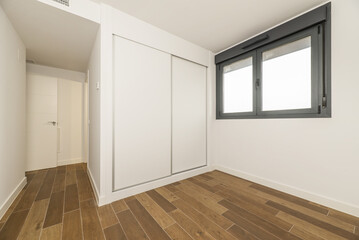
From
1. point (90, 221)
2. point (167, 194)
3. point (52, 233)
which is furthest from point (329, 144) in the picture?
point (52, 233)

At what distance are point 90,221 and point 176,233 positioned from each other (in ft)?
2.89

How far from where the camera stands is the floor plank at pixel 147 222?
1.31 m

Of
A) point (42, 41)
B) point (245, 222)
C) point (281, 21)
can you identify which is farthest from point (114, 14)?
point (245, 222)

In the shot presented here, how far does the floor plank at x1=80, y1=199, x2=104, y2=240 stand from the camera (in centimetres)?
130

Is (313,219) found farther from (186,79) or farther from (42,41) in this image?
(42,41)

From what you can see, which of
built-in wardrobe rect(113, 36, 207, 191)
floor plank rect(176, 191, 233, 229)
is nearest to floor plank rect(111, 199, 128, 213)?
built-in wardrobe rect(113, 36, 207, 191)

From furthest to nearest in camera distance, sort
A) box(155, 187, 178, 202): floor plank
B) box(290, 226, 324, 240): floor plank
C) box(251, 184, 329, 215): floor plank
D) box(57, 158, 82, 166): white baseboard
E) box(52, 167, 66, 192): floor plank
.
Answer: box(57, 158, 82, 166): white baseboard → box(52, 167, 66, 192): floor plank → box(155, 187, 178, 202): floor plank → box(251, 184, 329, 215): floor plank → box(290, 226, 324, 240): floor plank

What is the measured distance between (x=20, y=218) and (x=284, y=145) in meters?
3.29

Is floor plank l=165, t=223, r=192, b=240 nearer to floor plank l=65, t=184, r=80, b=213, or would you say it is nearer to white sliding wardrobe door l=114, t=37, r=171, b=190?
white sliding wardrobe door l=114, t=37, r=171, b=190

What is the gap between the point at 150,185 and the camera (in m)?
2.20

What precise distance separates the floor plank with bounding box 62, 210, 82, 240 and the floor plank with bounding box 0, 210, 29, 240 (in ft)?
1.17

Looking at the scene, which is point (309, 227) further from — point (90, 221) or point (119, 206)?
point (90, 221)

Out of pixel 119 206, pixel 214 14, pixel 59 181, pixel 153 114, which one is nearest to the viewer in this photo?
pixel 119 206

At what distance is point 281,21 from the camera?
2.12 m
